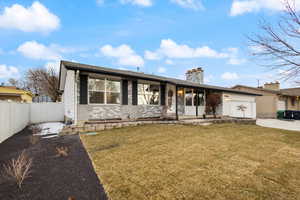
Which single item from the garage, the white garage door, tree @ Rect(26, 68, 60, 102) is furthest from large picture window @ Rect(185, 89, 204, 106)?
tree @ Rect(26, 68, 60, 102)

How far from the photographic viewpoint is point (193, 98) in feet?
39.5

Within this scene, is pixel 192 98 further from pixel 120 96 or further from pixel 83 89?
pixel 83 89

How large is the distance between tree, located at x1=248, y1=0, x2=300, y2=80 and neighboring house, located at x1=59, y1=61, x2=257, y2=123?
248 inches

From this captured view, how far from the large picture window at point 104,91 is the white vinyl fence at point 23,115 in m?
3.30

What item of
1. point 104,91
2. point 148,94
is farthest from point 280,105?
point 104,91

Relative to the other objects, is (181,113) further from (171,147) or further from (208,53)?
(208,53)

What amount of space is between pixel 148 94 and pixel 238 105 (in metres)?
10.6

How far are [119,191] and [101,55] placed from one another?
19.4m

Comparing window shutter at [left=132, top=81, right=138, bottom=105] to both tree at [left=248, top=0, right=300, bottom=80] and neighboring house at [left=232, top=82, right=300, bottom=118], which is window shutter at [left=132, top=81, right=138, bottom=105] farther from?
neighboring house at [left=232, top=82, right=300, bottom=118]

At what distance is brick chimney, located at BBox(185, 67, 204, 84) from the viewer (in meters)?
14.4

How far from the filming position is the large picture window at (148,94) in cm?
938

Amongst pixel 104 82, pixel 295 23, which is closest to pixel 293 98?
pixel 295 23

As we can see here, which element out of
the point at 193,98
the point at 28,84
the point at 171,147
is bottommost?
the point at 171,147

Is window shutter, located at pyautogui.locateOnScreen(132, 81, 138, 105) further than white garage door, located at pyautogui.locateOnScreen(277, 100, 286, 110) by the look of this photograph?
No
